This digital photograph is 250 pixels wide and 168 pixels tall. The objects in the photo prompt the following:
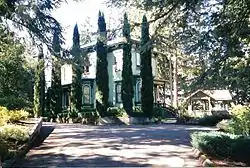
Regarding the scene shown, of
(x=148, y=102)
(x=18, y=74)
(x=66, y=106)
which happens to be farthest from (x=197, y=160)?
(x=66, y=106)

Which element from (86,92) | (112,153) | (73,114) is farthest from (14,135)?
(86,92)

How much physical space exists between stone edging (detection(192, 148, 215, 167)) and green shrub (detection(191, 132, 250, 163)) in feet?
0.67

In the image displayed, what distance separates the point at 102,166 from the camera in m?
10.4

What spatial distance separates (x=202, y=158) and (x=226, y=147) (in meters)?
0.74

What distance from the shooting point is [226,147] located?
36.3 ft

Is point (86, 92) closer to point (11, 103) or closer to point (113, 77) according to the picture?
point (113, 77)

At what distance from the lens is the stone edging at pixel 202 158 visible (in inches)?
401

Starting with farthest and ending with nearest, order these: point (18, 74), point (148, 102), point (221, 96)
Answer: point (221, 96) → point (148, 102) → point (18, 74)

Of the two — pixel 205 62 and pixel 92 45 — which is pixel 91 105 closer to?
pixel 92 45

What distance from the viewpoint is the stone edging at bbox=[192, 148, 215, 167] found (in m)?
10.2

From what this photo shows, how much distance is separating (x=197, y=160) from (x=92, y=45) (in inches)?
1145

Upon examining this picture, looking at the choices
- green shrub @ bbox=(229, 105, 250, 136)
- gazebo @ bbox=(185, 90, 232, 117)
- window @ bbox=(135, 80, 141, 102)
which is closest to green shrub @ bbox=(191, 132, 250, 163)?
green shrub @ bbox=(229, 105, 250, 136)

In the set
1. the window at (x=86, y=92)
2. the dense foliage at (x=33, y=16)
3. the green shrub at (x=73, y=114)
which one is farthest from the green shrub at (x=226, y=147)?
the window at (x=86, y=92)

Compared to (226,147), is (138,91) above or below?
above
